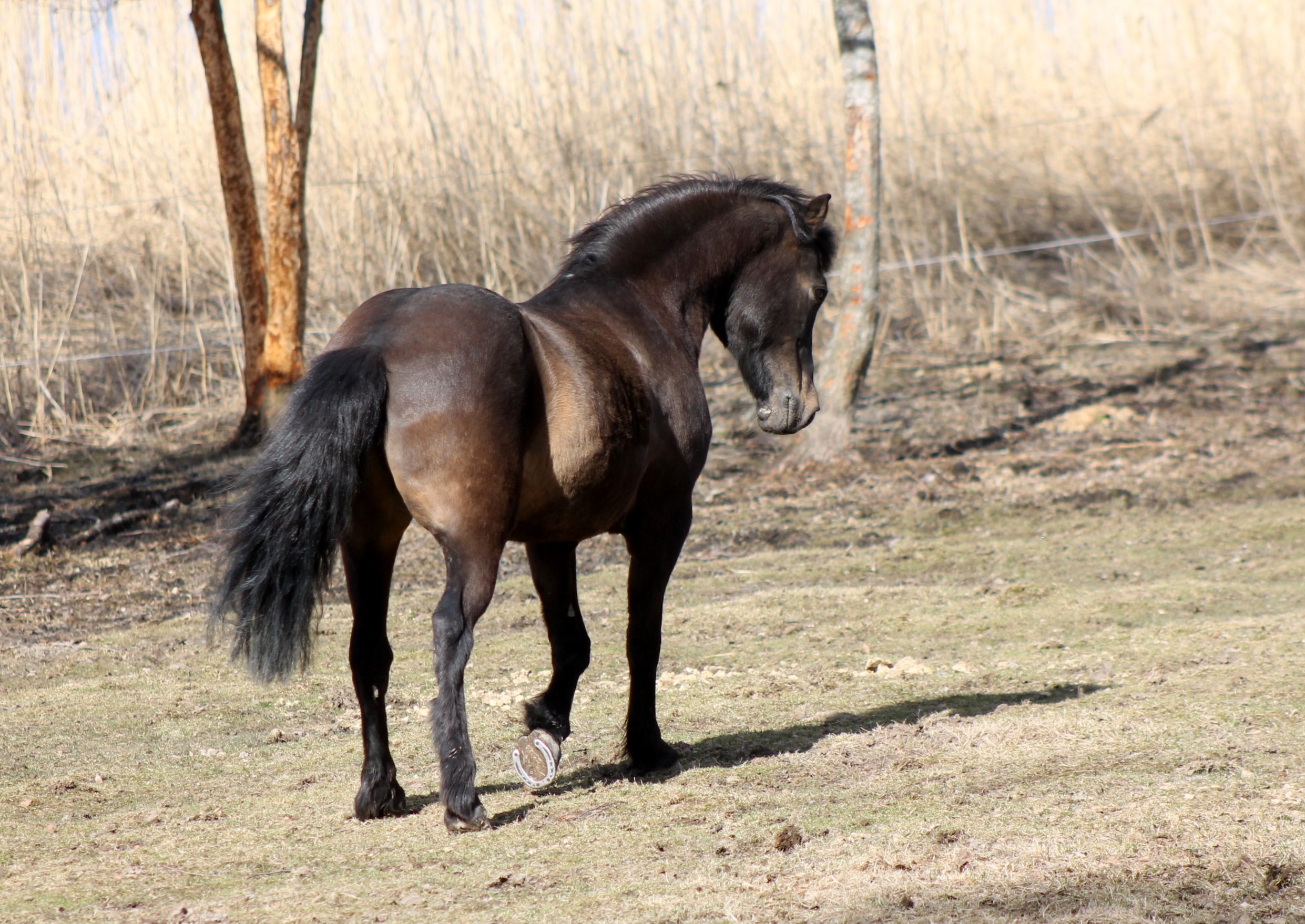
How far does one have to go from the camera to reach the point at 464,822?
3592mm

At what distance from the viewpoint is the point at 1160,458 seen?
9.66m

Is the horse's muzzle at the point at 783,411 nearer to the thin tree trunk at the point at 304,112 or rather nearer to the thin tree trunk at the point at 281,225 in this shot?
the thin tree trunk at the point at 281,225

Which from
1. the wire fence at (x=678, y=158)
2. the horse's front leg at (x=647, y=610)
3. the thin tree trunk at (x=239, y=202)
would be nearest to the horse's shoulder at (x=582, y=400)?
the horse's front leg at (x=647, y=610)

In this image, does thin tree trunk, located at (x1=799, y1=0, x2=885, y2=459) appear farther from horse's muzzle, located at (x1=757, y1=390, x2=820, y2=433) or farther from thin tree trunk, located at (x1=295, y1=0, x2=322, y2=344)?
horse's muzzle, located at (x1=757, y1=390, x2=820, y2=433)

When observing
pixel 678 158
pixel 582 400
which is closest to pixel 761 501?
pixel 678 158

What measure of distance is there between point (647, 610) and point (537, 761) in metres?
0.64

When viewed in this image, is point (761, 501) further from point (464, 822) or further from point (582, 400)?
point (464, 822)

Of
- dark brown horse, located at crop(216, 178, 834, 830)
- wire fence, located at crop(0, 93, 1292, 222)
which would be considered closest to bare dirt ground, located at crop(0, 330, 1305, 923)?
dark brown horse, located at crop(216, 178, 834, 830)

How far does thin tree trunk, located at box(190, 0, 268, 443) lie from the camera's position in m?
9.63

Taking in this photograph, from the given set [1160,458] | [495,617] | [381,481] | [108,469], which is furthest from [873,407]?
[381,481]

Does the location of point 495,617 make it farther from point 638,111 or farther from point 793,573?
point 638,111

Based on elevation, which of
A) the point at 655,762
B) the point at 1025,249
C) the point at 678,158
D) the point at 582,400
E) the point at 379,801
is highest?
the point at 678,158

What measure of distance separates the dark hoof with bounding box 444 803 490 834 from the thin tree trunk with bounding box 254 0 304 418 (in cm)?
681

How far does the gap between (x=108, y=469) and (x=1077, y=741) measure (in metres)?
7.97
